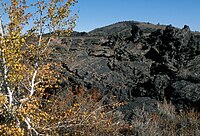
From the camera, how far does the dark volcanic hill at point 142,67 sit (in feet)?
48.4

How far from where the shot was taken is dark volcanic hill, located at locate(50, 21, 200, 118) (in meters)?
14.8

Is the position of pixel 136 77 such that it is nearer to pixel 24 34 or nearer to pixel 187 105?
pixel 187 105

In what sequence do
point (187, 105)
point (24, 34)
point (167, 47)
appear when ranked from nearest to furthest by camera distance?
point (24, 34)
point (187, 105)
point (167, 47)

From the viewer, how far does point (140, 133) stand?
10.0 m

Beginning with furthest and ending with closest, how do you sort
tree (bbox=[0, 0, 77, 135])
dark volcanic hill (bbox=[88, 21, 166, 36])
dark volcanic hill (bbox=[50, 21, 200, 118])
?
dark volcanic hill (bbox=[88, 21, 166, 36]), dark volcanic hill (bbox=[50, 21, 200, 118]), tree (bbox=[0, 0, 77, 135])

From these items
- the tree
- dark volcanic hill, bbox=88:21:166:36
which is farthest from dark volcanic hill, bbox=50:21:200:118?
the tree

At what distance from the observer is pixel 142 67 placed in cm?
1762

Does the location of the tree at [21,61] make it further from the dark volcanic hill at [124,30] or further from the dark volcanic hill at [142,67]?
the dark volcanic hill at [124,30]

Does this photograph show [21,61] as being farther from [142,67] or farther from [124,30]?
[124,30]

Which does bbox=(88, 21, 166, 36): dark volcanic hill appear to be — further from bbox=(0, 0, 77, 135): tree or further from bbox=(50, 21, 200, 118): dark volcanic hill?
bbox=(0, 0, 77, 135): tree

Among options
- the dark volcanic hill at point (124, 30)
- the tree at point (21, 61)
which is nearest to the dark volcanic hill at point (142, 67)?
the dark volcanic hill at point (124, 30)

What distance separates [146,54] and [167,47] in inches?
55.4

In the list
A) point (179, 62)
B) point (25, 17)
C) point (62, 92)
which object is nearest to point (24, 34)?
point (25, 17)

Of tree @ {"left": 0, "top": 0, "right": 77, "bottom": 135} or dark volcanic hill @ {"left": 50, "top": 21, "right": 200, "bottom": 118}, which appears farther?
dark volcanic hill @ {"left": 50, "top": 21, "right": 200, "bottom": 118}
